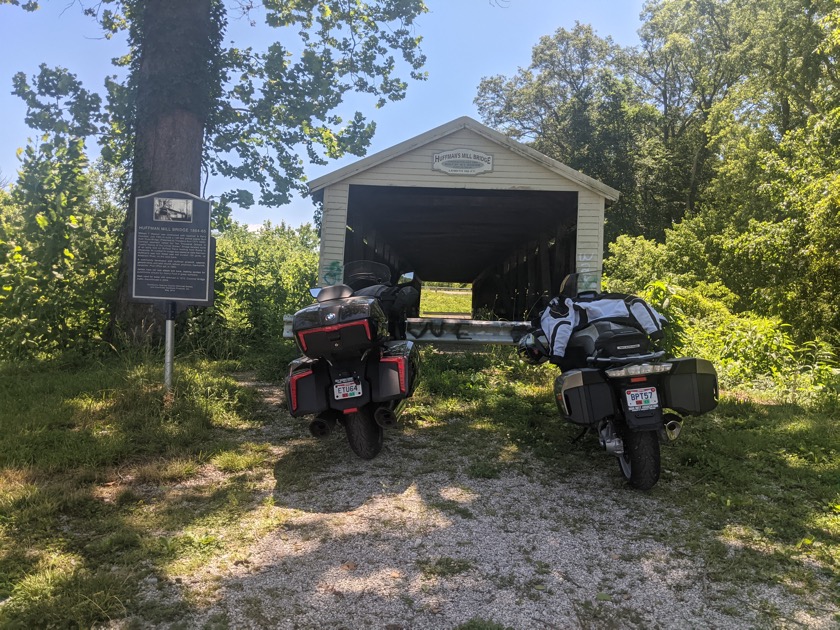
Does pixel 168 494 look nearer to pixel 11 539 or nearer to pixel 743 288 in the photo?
pixel 11 539

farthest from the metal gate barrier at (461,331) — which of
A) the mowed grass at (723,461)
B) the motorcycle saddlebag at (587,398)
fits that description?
the motorcycle saddlebag at (587,398)

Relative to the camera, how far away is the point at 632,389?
359 centimetres

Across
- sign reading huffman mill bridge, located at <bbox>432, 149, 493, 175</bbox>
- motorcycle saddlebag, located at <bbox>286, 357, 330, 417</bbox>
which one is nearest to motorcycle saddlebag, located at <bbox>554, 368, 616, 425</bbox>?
motorcycle saddlebag, located at <bbox>286, 357, 330, 417</bbox>

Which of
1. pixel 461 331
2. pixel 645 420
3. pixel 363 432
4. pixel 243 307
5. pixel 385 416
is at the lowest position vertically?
pixel 363 432

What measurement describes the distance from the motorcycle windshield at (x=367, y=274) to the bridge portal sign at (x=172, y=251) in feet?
4.81

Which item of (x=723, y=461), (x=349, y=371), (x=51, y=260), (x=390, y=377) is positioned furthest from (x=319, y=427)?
(x=51, y=260)

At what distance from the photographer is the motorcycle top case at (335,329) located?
3926 millimetres

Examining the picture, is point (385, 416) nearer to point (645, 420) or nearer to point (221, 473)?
point (221, 473)

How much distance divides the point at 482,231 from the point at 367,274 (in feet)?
35.7

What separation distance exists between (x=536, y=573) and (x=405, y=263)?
67.2 ft

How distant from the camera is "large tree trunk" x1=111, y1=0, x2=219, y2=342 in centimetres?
761

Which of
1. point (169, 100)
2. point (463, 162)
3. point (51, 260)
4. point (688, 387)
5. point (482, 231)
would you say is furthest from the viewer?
point (482, 231)

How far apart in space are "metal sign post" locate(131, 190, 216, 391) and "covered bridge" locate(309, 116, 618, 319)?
3675 millimetres

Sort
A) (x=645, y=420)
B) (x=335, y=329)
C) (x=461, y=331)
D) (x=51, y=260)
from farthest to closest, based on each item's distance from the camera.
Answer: (x=461, y=331)
(x=51, y=260)
(x=335, y=329)
(x=645, y=420)
